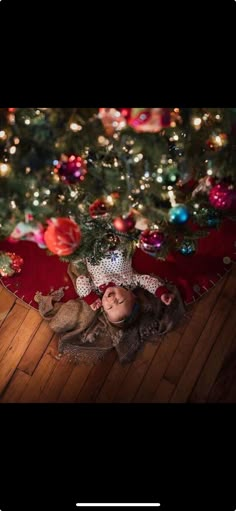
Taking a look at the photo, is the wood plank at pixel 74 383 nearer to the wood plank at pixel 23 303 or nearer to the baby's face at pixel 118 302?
the baby's face at pixel 118 302

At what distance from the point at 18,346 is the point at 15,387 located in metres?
0.21

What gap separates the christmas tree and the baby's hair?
1.43 feet

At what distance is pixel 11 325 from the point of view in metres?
2.40

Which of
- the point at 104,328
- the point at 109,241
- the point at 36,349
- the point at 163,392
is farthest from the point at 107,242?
the point at 163,392

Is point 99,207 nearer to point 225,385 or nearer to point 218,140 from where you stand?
point 218,140
